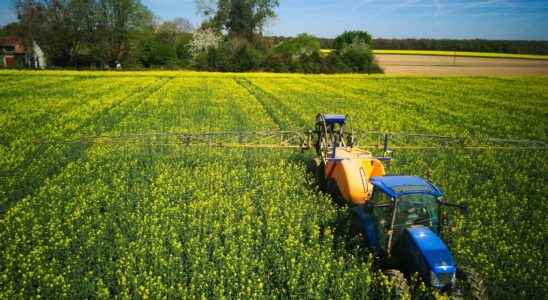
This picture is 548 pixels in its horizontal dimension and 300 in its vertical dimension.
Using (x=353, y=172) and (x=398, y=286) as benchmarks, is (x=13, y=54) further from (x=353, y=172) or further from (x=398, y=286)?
(x=398, y=286)

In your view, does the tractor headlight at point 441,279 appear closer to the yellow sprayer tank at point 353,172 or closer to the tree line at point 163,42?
the yellow sprayer tank at point 353,172

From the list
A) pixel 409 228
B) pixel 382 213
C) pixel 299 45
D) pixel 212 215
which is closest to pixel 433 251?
pixel 409 228

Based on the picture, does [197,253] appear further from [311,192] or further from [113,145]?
[113,145]

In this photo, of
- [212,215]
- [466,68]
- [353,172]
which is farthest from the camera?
[466,68]

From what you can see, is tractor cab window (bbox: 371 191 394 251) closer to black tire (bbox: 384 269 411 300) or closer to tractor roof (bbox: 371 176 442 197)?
tractor roof (bbox: 371 176 442 197)

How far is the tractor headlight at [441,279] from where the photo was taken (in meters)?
6.10

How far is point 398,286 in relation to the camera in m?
6.34

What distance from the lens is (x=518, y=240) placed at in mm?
8805

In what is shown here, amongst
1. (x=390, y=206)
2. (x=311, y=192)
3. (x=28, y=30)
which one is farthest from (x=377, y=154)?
(x=28, y=30)

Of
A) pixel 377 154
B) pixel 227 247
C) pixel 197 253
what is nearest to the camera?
pixel 197 253

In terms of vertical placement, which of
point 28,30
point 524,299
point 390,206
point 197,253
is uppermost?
point 28,30

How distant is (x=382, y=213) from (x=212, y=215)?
4096mm

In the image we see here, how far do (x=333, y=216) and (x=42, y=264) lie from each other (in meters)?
6.19

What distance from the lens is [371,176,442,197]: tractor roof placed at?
6.81 meters
